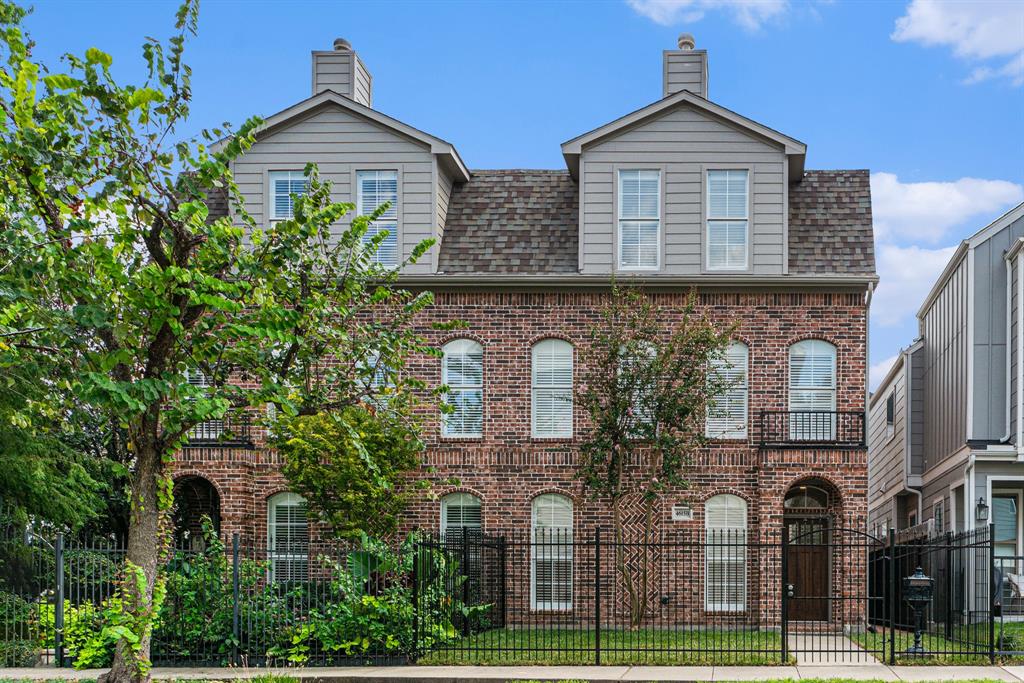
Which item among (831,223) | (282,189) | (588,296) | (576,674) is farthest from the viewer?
(282,189)

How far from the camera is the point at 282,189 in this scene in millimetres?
26078

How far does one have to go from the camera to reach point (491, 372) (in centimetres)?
2545

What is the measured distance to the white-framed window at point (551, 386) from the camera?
25500mm

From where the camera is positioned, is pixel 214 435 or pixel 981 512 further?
pixel 214 435

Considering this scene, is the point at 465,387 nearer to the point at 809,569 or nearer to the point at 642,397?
the point at 642,397

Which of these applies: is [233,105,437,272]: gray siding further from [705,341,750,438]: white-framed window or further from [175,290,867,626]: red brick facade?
[705,341,750,438]: white-framed window

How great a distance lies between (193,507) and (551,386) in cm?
759

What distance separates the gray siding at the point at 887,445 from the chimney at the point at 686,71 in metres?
9.47

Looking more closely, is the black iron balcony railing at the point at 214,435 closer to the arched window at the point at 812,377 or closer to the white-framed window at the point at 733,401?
the white-framed window at the point at 733,401

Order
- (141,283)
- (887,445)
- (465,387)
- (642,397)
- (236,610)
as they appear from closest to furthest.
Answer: (141,283) < (236,610) < (642,397) < (465,387) < (887,445)

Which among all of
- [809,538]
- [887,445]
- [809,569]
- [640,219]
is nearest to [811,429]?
[809,538]

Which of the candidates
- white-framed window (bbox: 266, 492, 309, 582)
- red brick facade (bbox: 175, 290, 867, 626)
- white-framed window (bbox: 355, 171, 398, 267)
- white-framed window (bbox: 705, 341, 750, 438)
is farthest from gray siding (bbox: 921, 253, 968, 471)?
white-framed window (bbox: 266, 492, 309, 582)

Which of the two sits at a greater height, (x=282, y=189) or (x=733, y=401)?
(x=282, y=189)

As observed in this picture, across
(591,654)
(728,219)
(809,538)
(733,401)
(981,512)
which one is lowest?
(591,654)
